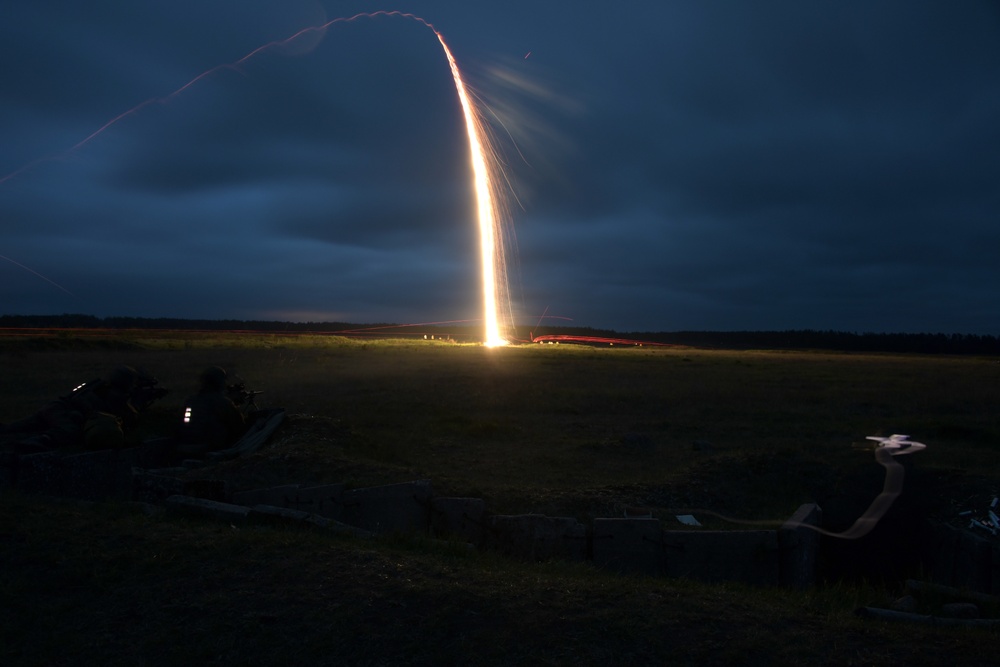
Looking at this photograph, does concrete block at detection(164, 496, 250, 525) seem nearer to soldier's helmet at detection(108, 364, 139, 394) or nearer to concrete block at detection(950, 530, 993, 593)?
soldier's helmet at detection(108, 364, 139, 394)

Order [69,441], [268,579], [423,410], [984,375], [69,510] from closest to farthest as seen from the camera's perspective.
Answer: [268,579], [69,510], [69,441], [423,410], [984,375]

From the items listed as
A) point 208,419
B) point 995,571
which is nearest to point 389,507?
point 208,419

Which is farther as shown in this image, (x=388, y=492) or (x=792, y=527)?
(x=388, y=492)

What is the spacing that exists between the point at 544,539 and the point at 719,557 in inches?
76.4

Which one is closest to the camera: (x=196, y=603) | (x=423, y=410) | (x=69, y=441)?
(x=196, y=603)

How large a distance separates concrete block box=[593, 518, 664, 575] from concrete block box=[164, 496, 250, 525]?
3806 millimetres

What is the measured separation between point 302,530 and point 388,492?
2.60 metres

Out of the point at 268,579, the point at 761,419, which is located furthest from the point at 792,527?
the point at 761,419

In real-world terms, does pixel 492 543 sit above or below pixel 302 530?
below

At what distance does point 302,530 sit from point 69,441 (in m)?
6.40

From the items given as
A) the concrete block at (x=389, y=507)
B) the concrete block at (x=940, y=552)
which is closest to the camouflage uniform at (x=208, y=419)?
the concrete block at (x=389, y=507)

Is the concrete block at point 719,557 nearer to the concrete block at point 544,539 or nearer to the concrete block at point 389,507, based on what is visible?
the concrete block at point 544,539

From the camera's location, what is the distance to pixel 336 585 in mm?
5324

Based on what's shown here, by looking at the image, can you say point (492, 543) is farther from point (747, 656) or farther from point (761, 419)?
point (761, 419)
